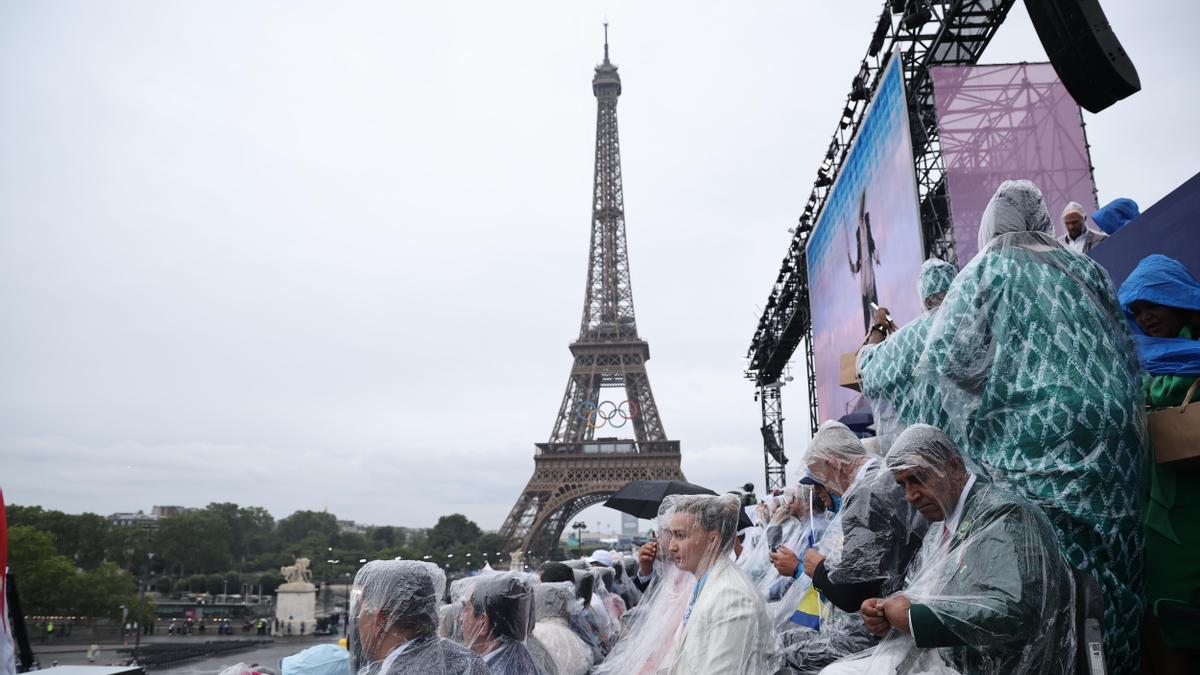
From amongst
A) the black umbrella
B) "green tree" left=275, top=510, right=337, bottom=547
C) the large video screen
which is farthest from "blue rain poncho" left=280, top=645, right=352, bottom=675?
"green tree" left=275, top=510, right=337, bottom=547

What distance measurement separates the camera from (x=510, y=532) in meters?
32.4

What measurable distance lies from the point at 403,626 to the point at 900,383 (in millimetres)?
1637

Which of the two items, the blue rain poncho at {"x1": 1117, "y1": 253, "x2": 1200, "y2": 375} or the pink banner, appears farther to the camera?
the pink banner

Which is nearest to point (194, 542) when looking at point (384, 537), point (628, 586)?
point (384, 537)

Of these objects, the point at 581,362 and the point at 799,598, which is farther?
the point at 581,362

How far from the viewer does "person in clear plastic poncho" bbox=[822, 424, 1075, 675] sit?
1.67m

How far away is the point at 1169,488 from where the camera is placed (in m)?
1.97

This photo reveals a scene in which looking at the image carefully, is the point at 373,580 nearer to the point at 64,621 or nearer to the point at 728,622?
the point at 728,622

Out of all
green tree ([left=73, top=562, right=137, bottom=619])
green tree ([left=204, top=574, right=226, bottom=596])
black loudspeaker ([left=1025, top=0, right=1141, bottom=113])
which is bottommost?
green tree ([left=204, top=574, right=226, bottom=596])

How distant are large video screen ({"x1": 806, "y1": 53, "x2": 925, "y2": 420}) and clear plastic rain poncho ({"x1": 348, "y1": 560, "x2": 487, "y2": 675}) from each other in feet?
23.0

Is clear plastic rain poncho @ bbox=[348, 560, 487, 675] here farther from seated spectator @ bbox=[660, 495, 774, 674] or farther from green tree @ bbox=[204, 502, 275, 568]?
green tree @ bbox=[204, 502, 275, 568]

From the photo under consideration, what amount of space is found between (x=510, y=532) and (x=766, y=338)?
16.4 m

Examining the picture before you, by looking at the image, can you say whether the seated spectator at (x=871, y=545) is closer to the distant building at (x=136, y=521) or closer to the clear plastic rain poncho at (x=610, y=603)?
the clear plastic rain poncho at (x=610, y=603)

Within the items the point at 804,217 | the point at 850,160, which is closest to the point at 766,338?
the point at 804,217
